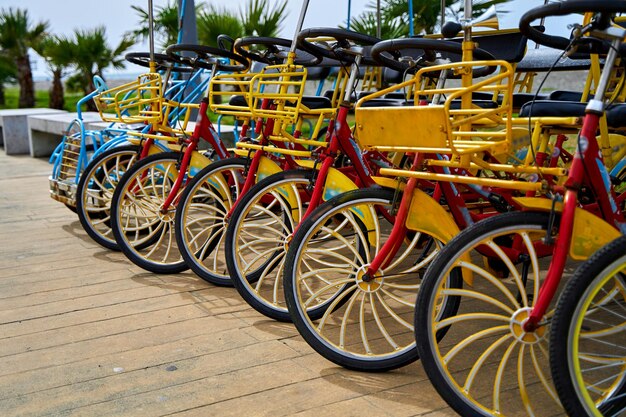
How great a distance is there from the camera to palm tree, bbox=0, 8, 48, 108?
43.1 feet

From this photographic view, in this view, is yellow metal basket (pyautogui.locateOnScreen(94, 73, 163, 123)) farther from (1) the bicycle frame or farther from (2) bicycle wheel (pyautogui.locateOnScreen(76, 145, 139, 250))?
(1) the bicycle frame

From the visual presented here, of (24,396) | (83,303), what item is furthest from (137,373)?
(83,303)

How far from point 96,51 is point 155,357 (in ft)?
32.8

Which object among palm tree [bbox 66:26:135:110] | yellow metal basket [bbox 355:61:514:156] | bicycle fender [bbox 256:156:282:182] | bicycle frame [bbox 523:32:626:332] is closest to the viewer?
bicycle frame [bbox 523:32:626:332]

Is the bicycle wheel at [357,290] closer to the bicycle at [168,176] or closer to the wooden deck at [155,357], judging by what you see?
the wooden deck at [155,357]

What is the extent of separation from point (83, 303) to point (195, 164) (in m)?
0.73

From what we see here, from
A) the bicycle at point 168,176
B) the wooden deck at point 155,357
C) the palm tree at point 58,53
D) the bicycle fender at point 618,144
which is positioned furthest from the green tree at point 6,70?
the bicycle fender at point 618,144

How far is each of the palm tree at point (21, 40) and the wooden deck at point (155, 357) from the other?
10572 millimetres

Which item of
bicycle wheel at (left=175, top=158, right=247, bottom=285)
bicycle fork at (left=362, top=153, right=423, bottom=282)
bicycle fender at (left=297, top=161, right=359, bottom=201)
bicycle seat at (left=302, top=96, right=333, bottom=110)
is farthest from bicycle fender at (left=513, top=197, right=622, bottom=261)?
bicycle seat at (left=302, top=96, right=333, bottom=110)

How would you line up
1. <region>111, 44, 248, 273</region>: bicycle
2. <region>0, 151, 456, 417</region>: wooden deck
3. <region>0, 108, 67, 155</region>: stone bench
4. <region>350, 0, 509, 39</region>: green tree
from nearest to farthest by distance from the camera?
<region>0, 151, 456, 417</region>: wooden deck < <region>111, 44, 248, 273</region>: bicycle < <region>350, 0, 509, 39</region>: green tree < <region>0, 108, 67, 155</region>: stone bench

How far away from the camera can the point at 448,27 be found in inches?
92.5

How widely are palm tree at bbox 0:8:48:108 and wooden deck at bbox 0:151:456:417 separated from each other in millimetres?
10572

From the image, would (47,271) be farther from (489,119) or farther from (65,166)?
(489,119)

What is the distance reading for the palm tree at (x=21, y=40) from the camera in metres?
13.1
